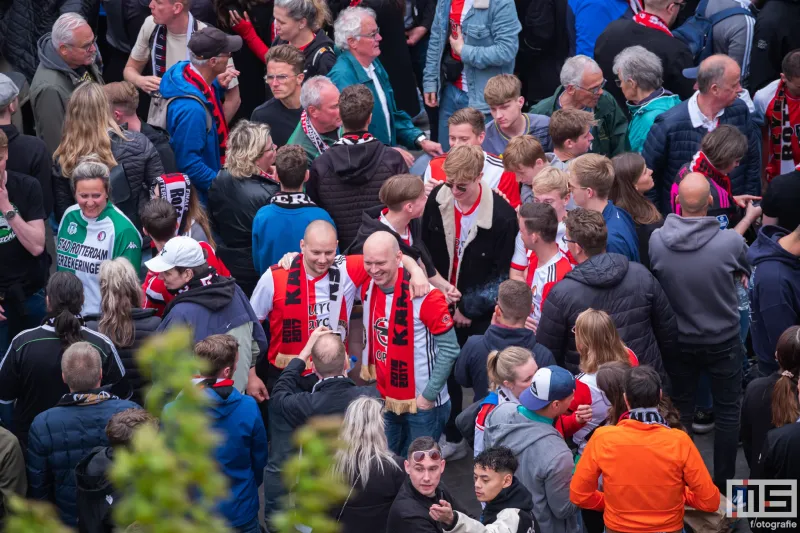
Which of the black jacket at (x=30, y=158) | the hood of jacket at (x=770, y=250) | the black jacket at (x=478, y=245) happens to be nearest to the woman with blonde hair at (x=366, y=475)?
the black jacket at (x=478, y=245)

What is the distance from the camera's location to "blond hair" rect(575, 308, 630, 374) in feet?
17.2

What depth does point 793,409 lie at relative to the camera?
4.90 meters

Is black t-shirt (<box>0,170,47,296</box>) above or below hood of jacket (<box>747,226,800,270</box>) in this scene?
above

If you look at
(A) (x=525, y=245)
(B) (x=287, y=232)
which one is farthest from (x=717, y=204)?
(B) (x=287, y=232)

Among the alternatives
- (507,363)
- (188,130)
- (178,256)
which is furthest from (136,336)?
(188,130)

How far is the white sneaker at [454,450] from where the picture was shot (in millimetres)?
6895

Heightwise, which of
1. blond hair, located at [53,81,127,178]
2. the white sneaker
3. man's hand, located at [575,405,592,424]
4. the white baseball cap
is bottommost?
the white sneaker

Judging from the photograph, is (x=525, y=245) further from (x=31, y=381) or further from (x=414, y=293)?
(x=31, y=381)

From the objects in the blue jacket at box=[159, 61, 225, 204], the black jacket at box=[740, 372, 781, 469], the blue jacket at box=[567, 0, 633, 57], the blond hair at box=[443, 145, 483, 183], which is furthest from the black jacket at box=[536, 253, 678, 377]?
the blue jacket at box=[567, 0, 633, 57]

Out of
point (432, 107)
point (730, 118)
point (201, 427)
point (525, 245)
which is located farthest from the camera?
point (432, 107)

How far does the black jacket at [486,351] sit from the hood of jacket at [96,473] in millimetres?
1892

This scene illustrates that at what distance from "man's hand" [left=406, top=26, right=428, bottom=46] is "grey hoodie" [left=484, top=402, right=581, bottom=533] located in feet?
20.6

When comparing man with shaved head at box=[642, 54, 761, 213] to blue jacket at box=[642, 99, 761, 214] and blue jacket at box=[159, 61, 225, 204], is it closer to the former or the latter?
blue jacket at box=[642, 99, 761, 214]

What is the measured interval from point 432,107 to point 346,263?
4457mm
